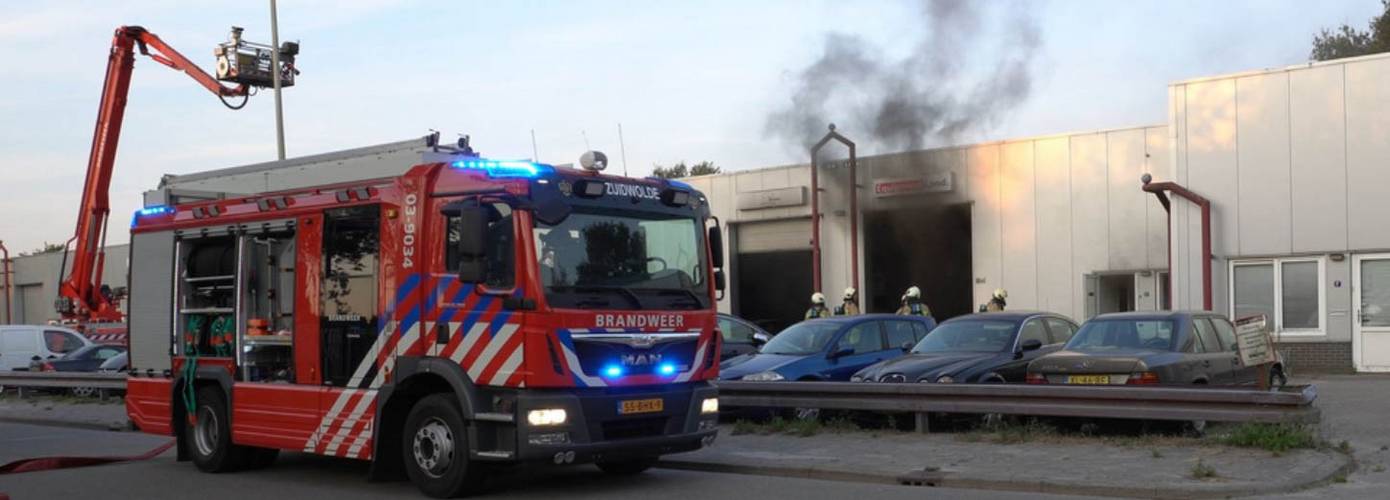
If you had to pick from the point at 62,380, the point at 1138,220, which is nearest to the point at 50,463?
the point at 62,380

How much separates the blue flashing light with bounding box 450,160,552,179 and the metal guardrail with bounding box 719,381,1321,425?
5.48m

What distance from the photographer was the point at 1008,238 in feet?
101

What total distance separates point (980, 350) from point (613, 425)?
6.62 m

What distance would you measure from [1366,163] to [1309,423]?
46.4 ft

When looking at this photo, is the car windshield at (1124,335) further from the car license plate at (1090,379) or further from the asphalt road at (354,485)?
the asphalt road at (354,485)

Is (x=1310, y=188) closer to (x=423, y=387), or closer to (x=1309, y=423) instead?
(x=1309, y=423)

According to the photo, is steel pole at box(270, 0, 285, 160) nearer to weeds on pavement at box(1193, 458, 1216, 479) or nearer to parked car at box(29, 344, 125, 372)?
parked car at box(29, 344, 125, 372)

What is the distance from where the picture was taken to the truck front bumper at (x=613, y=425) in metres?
10.3


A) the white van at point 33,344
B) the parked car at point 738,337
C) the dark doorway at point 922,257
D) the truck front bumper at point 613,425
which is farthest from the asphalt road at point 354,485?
the dark doorway at point 922,257

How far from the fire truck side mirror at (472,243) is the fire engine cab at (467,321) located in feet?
0.05

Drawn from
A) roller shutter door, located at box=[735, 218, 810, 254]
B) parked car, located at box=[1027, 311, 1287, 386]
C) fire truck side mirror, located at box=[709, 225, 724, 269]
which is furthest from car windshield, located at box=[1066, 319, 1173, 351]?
roller shutter door, located at box=[735, 218, 810, 254]

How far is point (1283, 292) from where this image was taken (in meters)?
25.4

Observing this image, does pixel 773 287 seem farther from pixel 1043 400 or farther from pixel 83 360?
pixel 1043 400

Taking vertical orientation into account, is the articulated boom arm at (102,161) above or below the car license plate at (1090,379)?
above
